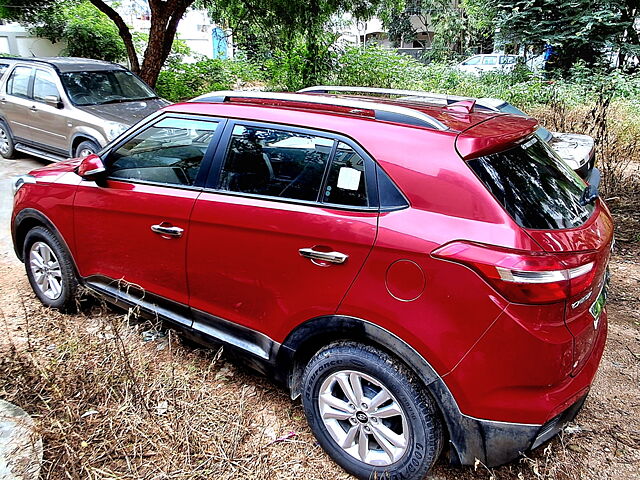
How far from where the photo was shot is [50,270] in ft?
12.7

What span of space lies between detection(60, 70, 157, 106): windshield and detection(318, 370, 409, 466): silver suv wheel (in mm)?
6815

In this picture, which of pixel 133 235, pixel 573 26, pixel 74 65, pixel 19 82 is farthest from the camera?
pixel 573 26

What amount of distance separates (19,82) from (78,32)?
27.7 feet

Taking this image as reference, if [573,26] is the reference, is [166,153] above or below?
below

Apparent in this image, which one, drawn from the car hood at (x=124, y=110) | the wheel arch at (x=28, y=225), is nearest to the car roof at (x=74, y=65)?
the car hood at (x=124, y=110)

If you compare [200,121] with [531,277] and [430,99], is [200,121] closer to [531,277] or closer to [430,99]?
[430,99]

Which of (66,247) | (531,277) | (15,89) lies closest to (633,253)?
(531,277)

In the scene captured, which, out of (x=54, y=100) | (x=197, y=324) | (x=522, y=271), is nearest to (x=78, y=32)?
(x=54, y=100)

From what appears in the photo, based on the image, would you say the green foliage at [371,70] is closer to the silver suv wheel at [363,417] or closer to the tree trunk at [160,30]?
the tree trunk at [160,30]

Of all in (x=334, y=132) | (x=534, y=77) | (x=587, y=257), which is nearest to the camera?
(x=587, y=257)

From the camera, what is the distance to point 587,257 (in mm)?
2098

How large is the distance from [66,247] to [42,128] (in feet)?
17.1

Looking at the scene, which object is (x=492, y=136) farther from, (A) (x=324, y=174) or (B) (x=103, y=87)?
(B) (x=103, y=87)

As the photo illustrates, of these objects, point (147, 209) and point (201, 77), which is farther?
point (201, 77)
